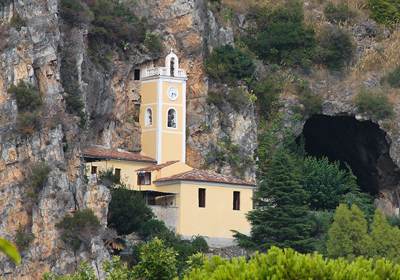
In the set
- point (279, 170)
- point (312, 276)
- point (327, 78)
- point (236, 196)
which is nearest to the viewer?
point (312, 276)

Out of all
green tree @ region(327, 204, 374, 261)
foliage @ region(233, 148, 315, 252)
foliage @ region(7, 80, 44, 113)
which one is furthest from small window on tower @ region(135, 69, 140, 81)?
green tree @ region(327, 204, 374, 261)

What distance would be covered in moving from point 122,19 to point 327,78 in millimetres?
17569

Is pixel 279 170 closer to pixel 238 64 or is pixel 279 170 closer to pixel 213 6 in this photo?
pixel 238 64

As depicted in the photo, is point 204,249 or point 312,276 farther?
point 204,249

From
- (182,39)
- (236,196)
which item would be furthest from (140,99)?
(236,196)

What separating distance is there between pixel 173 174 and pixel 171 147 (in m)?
3.05

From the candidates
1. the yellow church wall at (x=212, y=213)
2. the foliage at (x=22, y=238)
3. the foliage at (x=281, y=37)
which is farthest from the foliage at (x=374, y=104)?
the foliage at (x=22, y=238)

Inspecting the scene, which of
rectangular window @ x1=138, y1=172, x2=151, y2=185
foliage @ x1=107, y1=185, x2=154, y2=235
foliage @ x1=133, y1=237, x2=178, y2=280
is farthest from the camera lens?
rectangular window @ x1=138, y1=172, x2=151, y2=185

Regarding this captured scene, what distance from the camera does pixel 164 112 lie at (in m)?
53.8

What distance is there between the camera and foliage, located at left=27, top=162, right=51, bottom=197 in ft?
145

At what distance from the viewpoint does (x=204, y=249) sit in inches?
1836

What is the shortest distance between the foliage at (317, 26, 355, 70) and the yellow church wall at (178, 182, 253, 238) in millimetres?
17235

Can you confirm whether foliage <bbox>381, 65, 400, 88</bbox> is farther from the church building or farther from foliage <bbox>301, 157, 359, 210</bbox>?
the church building

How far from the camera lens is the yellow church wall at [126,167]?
166 ft
